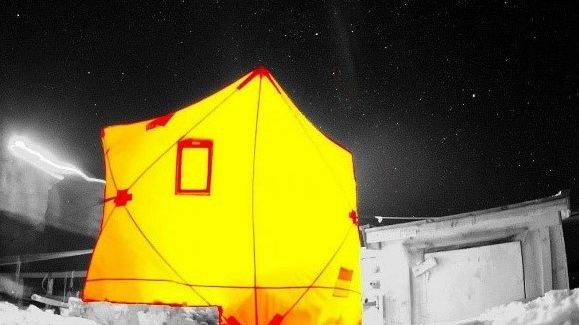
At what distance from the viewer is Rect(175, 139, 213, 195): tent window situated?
9.77ft

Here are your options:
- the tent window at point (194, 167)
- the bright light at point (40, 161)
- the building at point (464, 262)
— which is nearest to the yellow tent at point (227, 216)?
the tent window at point (194, 167)

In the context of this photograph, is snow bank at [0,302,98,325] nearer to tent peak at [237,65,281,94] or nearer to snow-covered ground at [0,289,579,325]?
snow-covered ground at [0,289,579,325]

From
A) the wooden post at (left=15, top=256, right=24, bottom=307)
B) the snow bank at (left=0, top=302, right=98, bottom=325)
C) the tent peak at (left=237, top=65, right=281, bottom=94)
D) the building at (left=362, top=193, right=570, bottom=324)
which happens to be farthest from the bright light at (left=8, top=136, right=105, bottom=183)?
the tent peak at (left=237, top=65, right=281, bottom=94)

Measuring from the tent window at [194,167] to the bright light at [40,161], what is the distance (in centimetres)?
1308

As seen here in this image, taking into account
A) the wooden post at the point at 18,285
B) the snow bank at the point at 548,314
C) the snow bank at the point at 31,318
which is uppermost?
the wooden post at the point at 18,285

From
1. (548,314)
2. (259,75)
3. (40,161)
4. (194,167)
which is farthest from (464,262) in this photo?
(40,161)

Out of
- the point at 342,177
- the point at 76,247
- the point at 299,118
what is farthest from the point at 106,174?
the point at 76,247

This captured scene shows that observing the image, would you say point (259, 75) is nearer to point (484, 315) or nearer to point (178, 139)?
point (178, 139)

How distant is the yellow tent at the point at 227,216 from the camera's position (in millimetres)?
2920

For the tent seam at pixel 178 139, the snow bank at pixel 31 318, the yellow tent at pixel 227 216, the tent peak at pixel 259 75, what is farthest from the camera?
the snow bank at pixel 31 318

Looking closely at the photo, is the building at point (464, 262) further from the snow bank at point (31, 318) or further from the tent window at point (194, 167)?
the tent window at point (194, 167)

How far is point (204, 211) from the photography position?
297cm

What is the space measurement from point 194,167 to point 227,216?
35 centimetres

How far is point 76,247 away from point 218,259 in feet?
50.7
